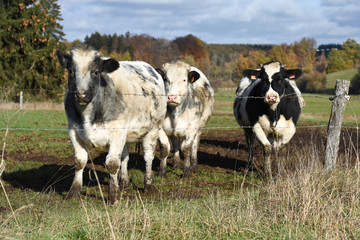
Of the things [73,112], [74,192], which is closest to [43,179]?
[74,192]

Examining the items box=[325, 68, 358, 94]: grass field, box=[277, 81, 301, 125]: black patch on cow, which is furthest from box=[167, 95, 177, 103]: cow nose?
box=[325, 68, 358, 94]: grass field

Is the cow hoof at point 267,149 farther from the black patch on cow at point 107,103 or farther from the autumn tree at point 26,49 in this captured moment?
the autumn tree at point 26,49

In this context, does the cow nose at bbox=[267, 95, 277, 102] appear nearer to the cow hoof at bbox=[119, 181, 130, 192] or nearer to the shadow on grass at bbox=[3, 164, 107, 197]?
the cow hoof at bbox=[119, 181, 130, 192]

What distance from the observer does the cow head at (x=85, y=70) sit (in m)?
6.70

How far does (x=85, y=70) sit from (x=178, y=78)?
3.30 metres

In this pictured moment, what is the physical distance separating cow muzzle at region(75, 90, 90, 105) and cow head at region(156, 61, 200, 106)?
3.12 meters

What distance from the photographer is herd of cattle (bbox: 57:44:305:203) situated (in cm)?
711

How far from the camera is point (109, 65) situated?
24.0ft

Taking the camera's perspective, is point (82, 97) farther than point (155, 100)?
No

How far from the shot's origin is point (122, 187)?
852 centimetres

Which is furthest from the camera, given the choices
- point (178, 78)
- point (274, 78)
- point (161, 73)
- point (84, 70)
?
point (161, 73)

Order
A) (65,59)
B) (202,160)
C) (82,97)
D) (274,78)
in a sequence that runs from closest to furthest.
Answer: (82,97), (65,59), (274,78), (202,160)

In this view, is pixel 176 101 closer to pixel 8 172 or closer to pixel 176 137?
pixel 176 137

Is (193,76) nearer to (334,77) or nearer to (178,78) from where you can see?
(178,78)
